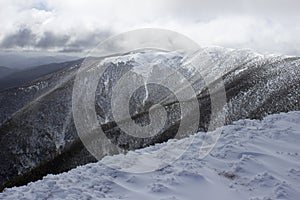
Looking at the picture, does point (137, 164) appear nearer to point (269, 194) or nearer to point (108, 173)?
point (108, 173)

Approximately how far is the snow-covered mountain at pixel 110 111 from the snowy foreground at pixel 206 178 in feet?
177

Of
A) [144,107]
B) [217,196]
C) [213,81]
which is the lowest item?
[144,107]

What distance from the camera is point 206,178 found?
13.5m

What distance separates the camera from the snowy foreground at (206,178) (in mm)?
12508

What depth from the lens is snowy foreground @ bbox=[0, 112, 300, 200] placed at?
1251cm

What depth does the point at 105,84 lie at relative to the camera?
19400 centimetres

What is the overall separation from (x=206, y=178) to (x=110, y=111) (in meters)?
157

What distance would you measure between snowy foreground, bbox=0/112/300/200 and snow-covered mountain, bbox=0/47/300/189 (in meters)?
53.9

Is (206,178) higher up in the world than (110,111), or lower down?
higher up

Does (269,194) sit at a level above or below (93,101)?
above

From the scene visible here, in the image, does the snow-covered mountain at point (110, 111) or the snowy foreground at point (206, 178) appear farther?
the snow-covered mountain at point (110, 111)

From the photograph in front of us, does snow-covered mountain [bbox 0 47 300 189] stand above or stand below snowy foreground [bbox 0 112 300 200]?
below

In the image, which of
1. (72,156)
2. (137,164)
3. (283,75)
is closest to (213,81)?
(283,75)

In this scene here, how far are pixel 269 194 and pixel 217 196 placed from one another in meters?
1.77
